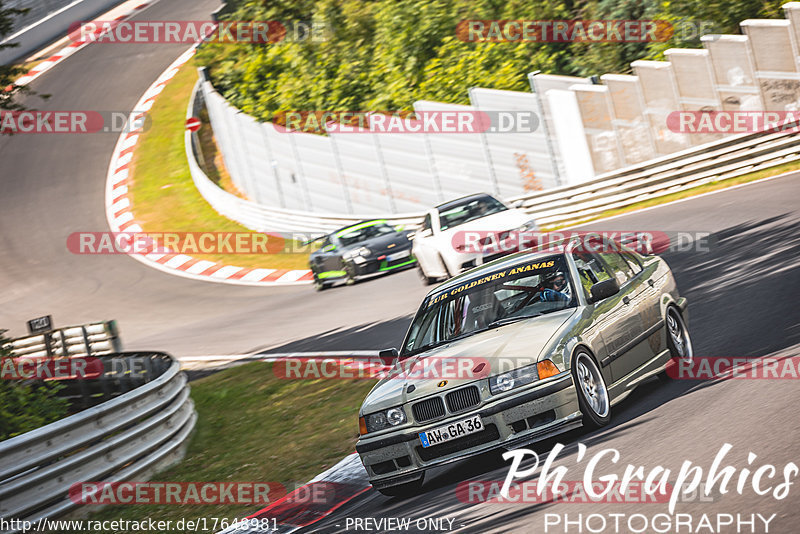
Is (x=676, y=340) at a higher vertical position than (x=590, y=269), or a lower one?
lower

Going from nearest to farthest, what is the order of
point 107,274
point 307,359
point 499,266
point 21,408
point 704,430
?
point 704,430 → point 499,266 → point 21,408 → point 307,359 → point 107,274

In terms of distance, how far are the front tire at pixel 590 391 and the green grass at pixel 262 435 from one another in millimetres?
3032

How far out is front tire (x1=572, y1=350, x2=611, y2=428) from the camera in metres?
7.20

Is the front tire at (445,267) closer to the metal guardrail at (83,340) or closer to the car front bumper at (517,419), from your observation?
the metal guardrail at (83,340)

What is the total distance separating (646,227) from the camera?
18.1 metres

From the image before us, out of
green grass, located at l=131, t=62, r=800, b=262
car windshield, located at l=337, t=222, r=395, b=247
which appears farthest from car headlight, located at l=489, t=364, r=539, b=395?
green grass, located at l=131, t=62, r=800, b=262

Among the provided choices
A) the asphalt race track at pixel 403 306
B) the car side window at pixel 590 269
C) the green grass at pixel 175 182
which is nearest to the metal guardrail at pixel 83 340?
the asphalt race track at pixel 403 306

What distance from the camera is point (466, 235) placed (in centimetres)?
1752

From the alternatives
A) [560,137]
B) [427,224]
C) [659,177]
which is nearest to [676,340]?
[427,224]

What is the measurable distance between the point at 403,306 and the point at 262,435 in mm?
6302

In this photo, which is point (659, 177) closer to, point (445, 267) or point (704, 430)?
point (445, 267)

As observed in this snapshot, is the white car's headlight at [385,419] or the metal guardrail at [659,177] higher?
the white car's headlight at [385,419]

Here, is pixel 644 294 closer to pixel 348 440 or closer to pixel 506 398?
pixel 506 398

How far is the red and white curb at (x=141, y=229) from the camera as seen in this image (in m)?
26.9
